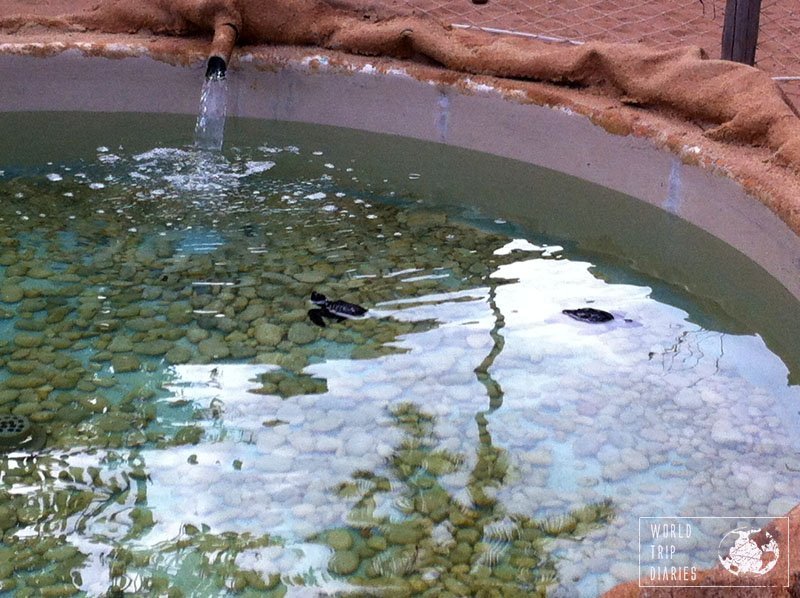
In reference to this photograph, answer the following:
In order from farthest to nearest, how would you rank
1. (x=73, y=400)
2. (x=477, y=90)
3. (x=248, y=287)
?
(x=477, y=90), (x=248, y=287), (x=73, y=400)

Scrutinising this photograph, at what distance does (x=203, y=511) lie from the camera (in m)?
2.46

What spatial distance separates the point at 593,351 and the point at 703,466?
637mm

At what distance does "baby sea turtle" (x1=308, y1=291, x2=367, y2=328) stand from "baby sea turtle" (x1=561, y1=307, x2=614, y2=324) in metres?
0.75

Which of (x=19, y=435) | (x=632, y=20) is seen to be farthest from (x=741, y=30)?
(x=19, y=435)

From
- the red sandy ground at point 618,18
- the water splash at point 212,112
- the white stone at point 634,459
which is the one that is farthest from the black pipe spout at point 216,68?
the white stone at point 634,459

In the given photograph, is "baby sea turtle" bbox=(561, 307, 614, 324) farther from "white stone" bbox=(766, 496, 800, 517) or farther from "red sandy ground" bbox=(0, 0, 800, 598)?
"red sandy ground" bbox=(0, 0, 800, 598)

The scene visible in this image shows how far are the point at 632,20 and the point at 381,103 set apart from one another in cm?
221

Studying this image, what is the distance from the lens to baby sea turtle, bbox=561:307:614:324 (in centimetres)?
340

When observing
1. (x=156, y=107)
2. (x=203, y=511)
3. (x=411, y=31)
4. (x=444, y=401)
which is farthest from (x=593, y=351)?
(x=156, y=107)

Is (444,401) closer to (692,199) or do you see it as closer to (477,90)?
(692,199)

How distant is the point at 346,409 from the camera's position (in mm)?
2896

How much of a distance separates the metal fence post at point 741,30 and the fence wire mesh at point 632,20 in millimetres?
1132

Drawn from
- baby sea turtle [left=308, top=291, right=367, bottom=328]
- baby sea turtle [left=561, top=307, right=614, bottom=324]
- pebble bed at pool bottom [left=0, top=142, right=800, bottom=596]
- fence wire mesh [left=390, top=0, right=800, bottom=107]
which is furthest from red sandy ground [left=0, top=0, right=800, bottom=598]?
baby sea turtle [left=308, top=291, right=367, bottom=328]

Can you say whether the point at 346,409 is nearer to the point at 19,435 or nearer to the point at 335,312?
the point at 335,312
